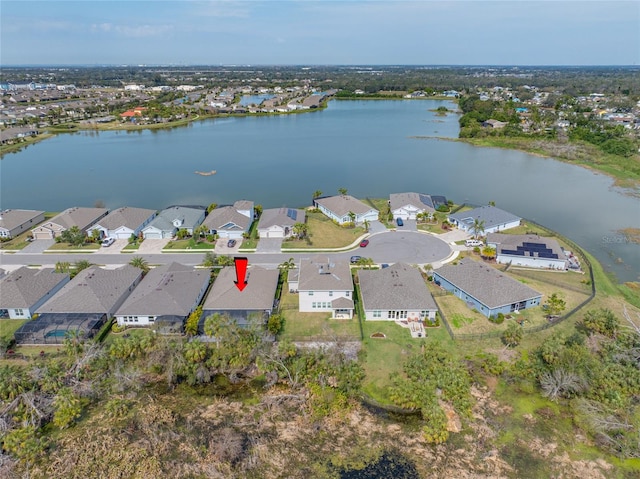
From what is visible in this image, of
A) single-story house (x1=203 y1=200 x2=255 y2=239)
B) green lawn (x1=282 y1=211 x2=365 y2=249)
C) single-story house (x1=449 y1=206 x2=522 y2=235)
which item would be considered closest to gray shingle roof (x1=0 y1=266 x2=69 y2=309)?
single-story house (x1=203 y1=200 x2=255 y2=239)

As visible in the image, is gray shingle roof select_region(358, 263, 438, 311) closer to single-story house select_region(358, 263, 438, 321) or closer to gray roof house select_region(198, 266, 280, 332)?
single-story house select_region(358, 263, 438, 321)

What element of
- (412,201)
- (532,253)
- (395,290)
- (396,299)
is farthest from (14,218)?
(532,253)

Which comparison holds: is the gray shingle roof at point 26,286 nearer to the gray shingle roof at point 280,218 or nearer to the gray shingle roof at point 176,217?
the gray shingle roof at point 176,217

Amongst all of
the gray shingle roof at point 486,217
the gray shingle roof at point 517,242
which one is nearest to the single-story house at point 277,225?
the gray shingle roof at point 486,217

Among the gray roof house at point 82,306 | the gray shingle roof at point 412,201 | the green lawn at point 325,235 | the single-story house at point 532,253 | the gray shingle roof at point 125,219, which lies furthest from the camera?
the gray shingle roof at point 412,201

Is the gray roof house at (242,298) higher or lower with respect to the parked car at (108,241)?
higher

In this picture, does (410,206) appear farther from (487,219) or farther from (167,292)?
(167,292)
